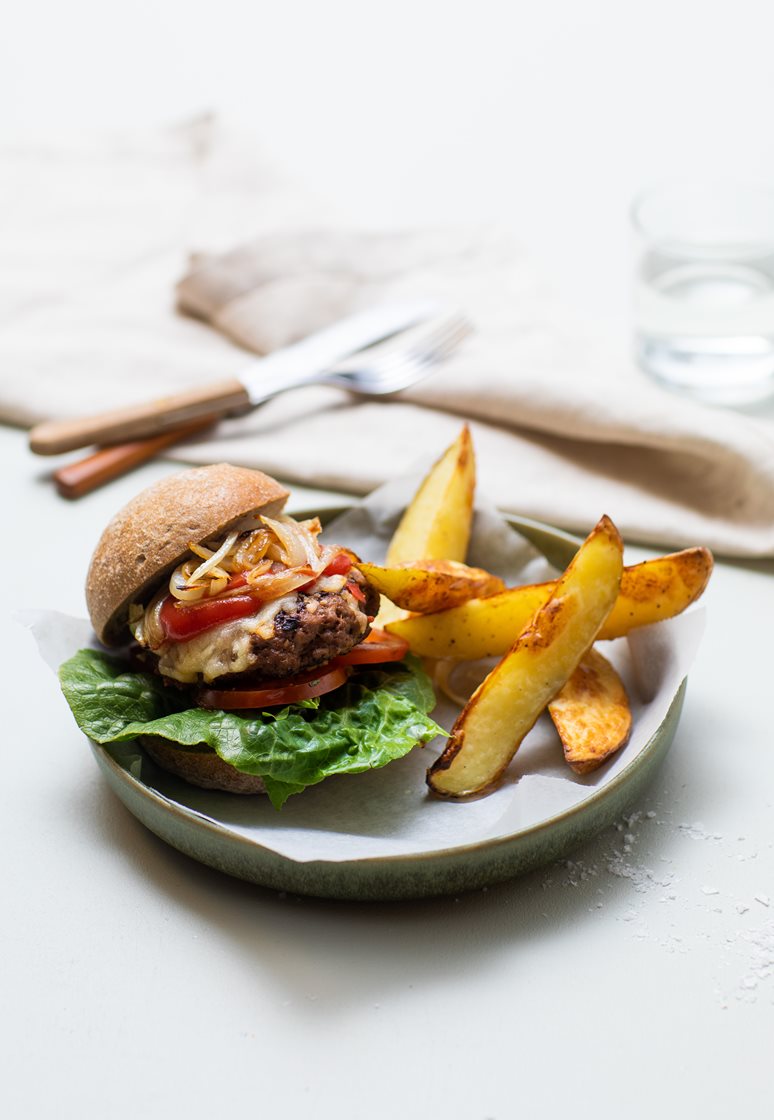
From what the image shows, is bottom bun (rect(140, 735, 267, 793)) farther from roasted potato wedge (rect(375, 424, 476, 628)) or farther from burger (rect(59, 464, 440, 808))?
roasted potato wedge (rect(375, 424, 476, 628))

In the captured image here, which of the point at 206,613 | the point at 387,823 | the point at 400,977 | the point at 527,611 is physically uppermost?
the point at 206,613

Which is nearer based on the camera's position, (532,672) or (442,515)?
(532,672)

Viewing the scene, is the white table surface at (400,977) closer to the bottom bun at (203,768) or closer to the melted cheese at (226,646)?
the bottom bun at (203,768)

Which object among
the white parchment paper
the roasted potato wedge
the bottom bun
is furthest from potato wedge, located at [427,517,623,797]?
the roasted potato wedge

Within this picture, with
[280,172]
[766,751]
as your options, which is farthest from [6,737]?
[280,172]

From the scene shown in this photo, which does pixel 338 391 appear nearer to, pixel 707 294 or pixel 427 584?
pixel 707 294

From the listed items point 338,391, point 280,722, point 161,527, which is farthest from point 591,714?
point 338,391

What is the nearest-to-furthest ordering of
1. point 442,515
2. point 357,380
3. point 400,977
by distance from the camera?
point 400,977
point 442,515
point 357,380
